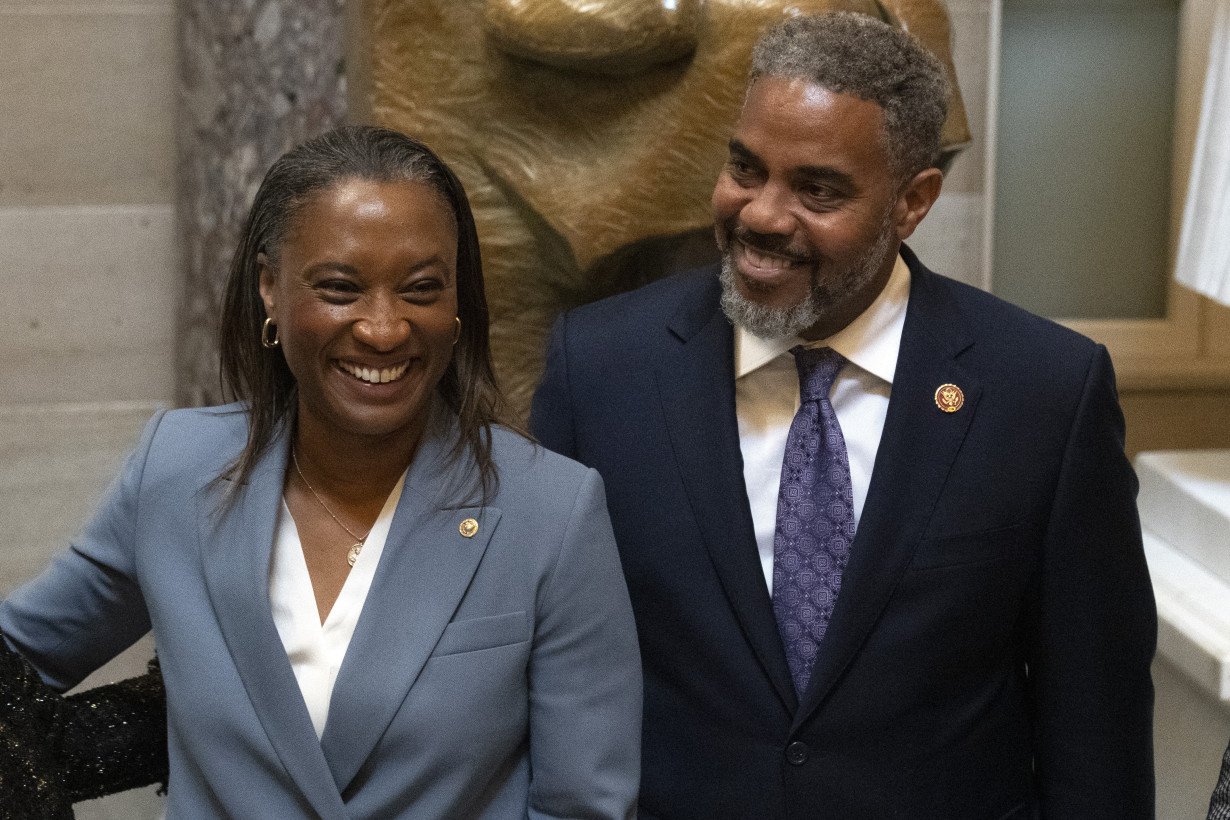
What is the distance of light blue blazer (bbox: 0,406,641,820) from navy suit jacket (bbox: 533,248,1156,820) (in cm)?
22

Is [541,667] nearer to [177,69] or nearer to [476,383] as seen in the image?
[476,383]

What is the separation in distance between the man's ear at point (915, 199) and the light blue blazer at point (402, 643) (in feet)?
1.57

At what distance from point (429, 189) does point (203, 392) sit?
140cm

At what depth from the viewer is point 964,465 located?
150 centimetres

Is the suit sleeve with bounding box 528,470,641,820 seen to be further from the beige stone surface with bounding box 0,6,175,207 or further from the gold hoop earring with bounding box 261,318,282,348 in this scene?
the beige stone surface with bounding box 0,6,175,207

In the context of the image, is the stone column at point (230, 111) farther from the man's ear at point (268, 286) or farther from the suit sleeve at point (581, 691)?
the suit sleeve at point (581, 691)

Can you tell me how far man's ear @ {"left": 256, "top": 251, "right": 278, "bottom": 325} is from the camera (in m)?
1.28

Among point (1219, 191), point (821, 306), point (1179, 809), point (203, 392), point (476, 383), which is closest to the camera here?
point (476, 383)

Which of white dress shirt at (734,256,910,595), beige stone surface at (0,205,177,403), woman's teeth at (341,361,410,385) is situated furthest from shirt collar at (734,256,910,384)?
beige stone surface at (0,205,177,403)

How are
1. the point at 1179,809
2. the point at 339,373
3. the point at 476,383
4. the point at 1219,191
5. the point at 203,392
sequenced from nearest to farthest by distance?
the point at 339,373
the point at 476,383
the point at 1219,191
the point at 1179,809
the point at 203,392

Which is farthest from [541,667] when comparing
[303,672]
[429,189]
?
[429,189]

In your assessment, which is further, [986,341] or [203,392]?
[203,392]

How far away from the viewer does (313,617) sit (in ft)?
4.18

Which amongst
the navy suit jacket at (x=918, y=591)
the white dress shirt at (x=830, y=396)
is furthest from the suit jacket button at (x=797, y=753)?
the white dress shirt at (x=830, y=396)
